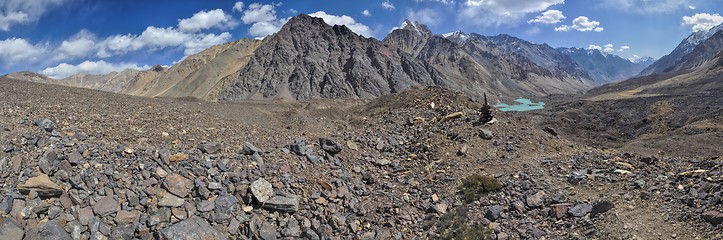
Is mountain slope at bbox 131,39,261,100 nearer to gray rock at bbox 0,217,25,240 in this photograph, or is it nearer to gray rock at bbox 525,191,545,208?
gray rock at bbox 0,217,25,240

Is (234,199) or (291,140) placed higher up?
(291,140)

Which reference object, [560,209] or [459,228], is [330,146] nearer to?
[459,228]

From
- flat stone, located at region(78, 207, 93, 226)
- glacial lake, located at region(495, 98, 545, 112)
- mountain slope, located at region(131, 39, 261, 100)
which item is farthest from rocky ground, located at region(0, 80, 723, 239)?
mountain slope, located at region(131, 39, 261, 100)

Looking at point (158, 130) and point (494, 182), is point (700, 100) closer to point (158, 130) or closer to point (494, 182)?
point (494, 182)

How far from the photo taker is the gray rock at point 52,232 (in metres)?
7.79

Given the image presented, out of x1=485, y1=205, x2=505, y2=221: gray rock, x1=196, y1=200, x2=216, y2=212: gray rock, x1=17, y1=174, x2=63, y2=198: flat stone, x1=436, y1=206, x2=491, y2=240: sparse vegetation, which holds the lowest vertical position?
x1=436, y1=206, x2=491, y2=240: sparse vegetation

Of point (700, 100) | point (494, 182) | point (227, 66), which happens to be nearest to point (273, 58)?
point (227, 66)

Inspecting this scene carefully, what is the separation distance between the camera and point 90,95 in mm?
17312

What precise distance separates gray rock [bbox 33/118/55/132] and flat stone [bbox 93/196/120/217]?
3529 mm

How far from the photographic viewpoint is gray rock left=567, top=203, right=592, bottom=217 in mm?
10578

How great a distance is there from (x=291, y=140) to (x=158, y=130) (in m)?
4.19

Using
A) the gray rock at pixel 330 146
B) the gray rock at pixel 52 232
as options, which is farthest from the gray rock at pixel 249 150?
the gray rock at pixel 52 232

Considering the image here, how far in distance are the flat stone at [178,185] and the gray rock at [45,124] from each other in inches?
145

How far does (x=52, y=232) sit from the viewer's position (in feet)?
25.8
